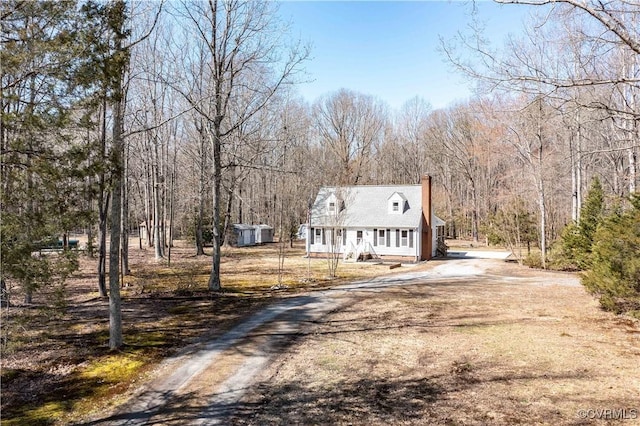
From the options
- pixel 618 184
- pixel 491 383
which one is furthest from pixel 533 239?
pixel 491 383

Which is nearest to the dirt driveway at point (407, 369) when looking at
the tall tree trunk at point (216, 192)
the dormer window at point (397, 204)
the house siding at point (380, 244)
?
the tall tree trunk at point (216, 192)

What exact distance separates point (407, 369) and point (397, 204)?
72.4ft

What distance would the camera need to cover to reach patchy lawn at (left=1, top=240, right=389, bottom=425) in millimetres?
6500

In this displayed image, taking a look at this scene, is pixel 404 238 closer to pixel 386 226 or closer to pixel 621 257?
pixel 386 226

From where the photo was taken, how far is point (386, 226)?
28.5 m

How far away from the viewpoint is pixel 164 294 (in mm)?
15031

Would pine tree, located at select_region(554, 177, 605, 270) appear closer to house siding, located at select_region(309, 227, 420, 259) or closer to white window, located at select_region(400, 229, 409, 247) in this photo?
house siding, located at select_region(309, 227, 420, 259)

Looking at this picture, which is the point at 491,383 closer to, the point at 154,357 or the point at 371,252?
the point at 154,357

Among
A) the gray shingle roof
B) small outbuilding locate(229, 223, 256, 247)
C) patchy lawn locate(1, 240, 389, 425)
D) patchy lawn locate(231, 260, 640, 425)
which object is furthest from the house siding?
patchy lawn locate(231, 260, 640, 425)

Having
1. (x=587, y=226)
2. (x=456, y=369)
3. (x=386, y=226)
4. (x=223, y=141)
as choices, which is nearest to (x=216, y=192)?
(x=223, y=141)

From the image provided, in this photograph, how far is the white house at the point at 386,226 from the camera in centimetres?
2805

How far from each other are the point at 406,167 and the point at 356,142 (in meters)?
7.77

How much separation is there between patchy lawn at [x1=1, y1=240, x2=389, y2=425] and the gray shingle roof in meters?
10.1
